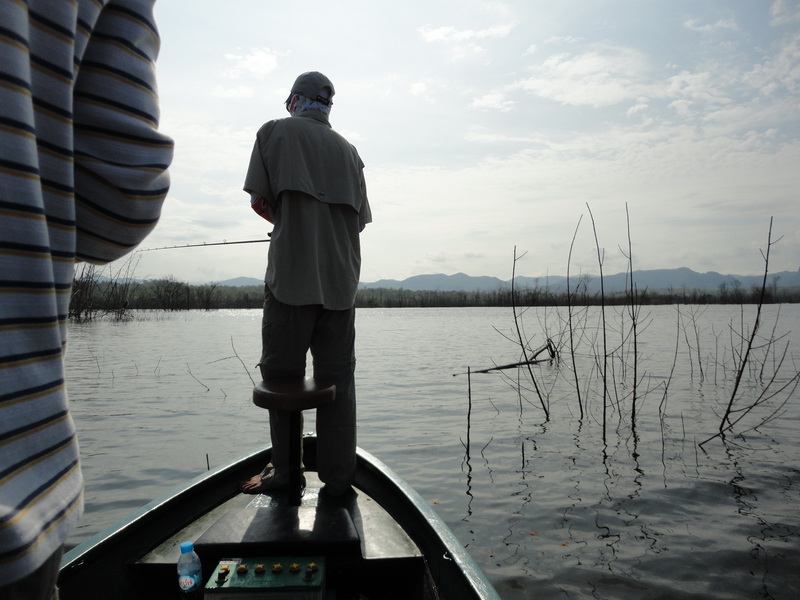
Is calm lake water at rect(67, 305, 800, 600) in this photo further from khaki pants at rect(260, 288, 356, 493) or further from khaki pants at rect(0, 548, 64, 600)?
khaki pants at rect(0, 548, 64, 600)

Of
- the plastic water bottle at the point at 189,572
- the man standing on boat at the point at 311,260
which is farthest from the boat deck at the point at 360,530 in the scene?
the plastic water bottle at the point at 189,572

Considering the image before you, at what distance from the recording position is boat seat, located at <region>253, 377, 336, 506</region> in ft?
7.38

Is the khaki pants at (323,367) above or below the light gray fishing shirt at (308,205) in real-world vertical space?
below

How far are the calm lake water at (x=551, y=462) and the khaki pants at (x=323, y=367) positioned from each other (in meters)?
1.42

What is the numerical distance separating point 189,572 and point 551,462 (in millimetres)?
4485

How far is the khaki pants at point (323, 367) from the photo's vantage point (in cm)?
281

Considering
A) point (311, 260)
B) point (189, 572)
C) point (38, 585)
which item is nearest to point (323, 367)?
point (311, 260)

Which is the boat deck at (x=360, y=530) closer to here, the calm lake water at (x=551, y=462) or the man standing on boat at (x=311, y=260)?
the man standing on boat at (x=311, y=260)

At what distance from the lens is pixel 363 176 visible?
3172 millimetres

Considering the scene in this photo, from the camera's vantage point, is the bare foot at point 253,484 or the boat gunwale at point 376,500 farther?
the bare foot at point 253,484

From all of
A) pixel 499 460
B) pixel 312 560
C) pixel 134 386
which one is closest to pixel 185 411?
pixel 134 386

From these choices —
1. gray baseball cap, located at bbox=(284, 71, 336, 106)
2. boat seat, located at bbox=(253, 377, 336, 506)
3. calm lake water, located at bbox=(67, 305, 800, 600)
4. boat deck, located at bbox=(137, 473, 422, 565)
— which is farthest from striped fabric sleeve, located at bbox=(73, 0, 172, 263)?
calm lake water, located at bbox=(67, 305, 800, 600)

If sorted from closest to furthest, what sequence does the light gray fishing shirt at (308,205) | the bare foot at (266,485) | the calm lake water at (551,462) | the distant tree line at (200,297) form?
the light gray fishing shirt at (308,205) < the bare foot at (266,485) < the calm lake water at (551,462) < the distant tree line at (200,297)

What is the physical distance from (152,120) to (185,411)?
24.7 feet
